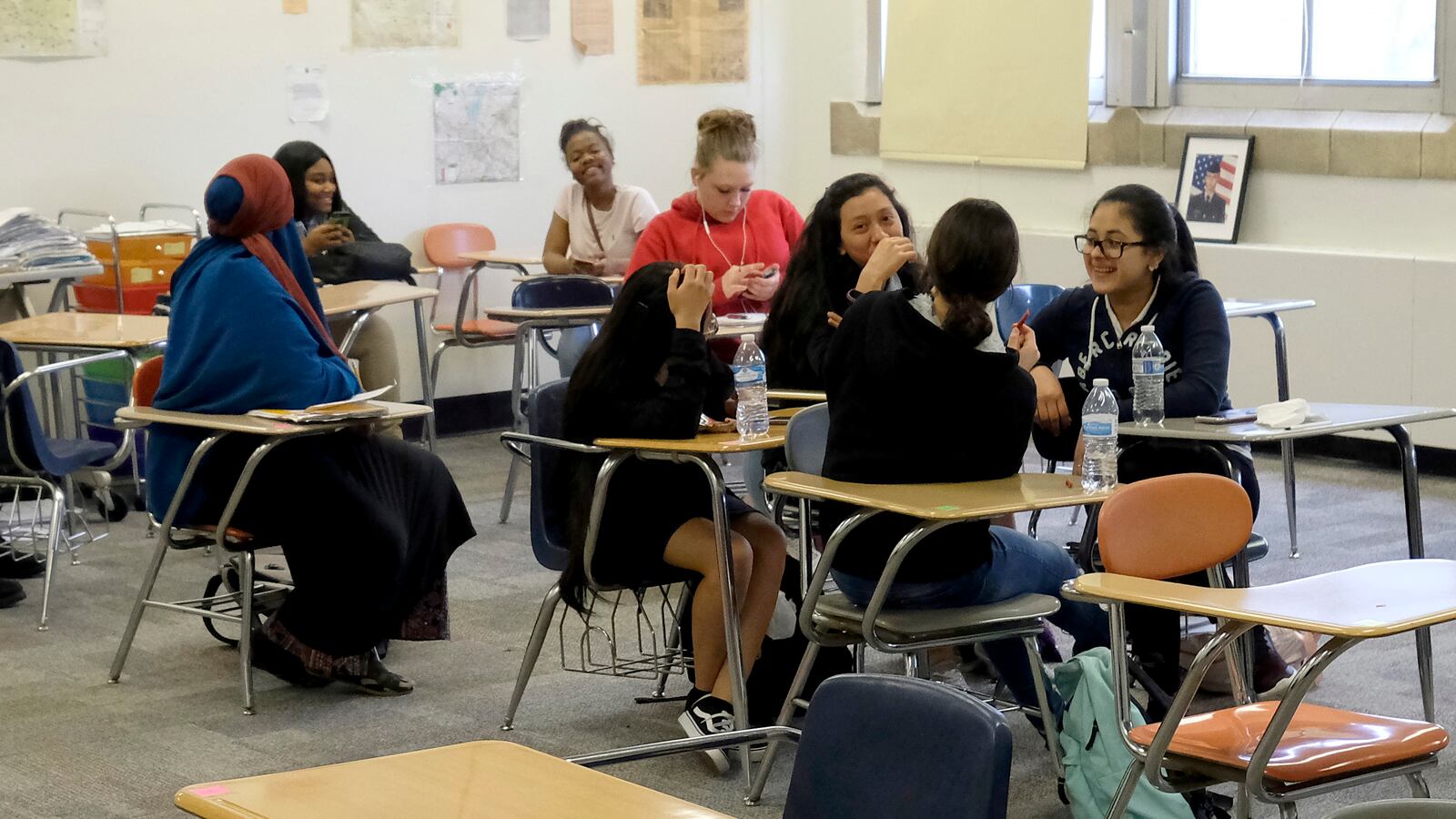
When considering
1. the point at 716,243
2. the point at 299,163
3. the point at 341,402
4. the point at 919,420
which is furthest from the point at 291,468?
the point at 299,163

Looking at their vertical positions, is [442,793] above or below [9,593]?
above

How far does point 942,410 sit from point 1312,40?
440cm

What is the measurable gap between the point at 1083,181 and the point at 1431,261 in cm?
169

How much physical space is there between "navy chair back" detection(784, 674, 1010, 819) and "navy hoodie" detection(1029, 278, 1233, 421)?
6.89 ft

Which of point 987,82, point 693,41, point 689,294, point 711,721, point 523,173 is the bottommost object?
point 711,721

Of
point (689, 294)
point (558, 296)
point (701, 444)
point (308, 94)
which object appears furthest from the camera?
point (308, 94)

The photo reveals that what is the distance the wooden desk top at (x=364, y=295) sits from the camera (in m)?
6.00

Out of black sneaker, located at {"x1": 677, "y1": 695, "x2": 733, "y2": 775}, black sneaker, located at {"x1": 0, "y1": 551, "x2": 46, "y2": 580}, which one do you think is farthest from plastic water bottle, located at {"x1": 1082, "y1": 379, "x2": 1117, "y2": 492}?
black sneaker, located at {"x1": 0, "y1": 551, "x2": 46, "y2": 580}

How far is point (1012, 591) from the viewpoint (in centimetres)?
332

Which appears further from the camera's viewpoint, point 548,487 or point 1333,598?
point 548,487

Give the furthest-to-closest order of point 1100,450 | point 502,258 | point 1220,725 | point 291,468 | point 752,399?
point 502,258
point 291,468
point 752,399
point 1100,450
point 1220,725

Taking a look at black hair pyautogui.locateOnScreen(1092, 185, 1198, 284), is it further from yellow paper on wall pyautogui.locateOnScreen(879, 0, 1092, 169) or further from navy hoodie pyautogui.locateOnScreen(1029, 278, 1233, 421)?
yellow paper on wall pyautogui.locateOnScreen(879, 0, 1092, 169)

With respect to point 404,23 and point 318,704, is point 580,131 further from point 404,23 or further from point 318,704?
point 318,704

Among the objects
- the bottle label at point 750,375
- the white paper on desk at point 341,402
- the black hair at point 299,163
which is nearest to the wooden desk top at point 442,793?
the bottle label at point 750,375
